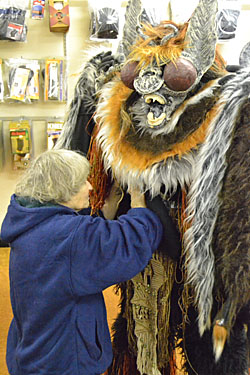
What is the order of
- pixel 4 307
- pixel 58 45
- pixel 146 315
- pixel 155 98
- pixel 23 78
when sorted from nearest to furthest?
pixel 155 98
pixel 146 315
pixel 4 307
pixel 23 78
pixel 58 45

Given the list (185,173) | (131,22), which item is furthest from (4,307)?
(131,22)

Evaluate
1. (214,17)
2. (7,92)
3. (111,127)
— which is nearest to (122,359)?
(111,127)

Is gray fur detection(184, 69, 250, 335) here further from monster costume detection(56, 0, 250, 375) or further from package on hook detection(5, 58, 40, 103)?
package on hook detection(5, 58, 40, 103)

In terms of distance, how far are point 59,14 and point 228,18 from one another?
1148 mm

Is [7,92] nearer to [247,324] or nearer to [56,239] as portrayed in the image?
[56,239]

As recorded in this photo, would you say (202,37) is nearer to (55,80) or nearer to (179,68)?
(179,68)

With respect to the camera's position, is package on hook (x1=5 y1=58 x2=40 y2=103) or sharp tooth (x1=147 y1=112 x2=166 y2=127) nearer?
sharp tooth (x1=147 y1=112 x2=166 y2=127)

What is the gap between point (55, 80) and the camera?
2.61 metres

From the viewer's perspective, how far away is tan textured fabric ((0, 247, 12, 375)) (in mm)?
1828

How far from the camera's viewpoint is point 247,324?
956 millimetres

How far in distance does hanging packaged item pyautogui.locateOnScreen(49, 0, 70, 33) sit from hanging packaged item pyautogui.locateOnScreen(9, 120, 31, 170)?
28.5 inches

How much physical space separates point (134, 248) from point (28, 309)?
0.33 metres

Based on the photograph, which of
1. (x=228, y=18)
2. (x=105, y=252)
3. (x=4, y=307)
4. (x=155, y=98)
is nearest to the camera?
(x=105, y=252)

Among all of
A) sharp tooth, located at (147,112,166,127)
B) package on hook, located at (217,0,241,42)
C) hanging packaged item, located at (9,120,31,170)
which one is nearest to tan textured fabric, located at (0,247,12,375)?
hanging packaged item, located at (9,120,31,170)
